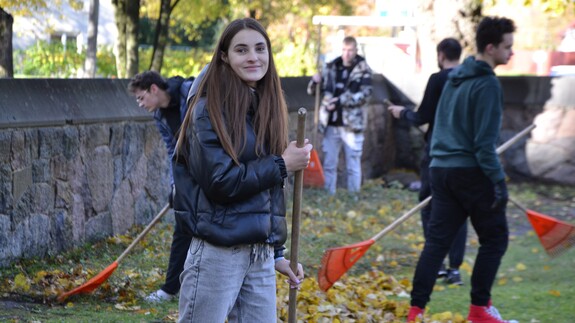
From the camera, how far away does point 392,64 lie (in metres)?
19.5

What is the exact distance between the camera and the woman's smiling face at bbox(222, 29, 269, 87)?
10.8 feet

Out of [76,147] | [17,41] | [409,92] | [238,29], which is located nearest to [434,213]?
[238,29]

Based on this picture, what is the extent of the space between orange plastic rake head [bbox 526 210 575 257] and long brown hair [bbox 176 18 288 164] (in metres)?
3.87

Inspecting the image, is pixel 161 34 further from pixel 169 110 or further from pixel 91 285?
pixel 91 285

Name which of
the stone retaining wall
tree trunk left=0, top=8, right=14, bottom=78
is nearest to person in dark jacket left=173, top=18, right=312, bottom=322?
the stone retaining wall

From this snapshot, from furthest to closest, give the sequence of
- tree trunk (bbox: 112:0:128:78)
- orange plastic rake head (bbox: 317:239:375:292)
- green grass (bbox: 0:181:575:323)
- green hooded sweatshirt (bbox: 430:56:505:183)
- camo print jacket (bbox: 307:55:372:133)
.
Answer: tree trunk (bbox: 112:0:128:78)
camo print jacket (bbox: 307:55:372:133)
orange plastic rake head (bbox: 317:239:375:292)
green grass (bbox: 0:181:575:323)
green hooded sweatshirt (bbox: 430:56:505:183)

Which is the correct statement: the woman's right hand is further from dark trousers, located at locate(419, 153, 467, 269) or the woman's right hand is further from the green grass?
dark trousers, located at locate(419, 153, 467, 269)

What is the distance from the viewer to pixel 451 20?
43.2ft

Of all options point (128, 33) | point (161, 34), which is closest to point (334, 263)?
point (128, 33)

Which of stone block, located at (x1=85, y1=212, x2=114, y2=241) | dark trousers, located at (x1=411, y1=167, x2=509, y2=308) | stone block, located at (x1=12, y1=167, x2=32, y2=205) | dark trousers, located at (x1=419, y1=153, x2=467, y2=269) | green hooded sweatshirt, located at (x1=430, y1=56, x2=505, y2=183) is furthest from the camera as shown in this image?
stone block, located at (x1=85, y1=212, x2=114, y2=241)

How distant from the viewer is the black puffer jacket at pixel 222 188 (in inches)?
124

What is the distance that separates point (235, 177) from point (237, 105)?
27 cm

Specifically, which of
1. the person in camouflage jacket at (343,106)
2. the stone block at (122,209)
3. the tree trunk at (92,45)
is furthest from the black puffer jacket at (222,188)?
the tree trunk at (92,45)

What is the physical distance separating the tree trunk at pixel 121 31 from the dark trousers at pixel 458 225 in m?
9.29
